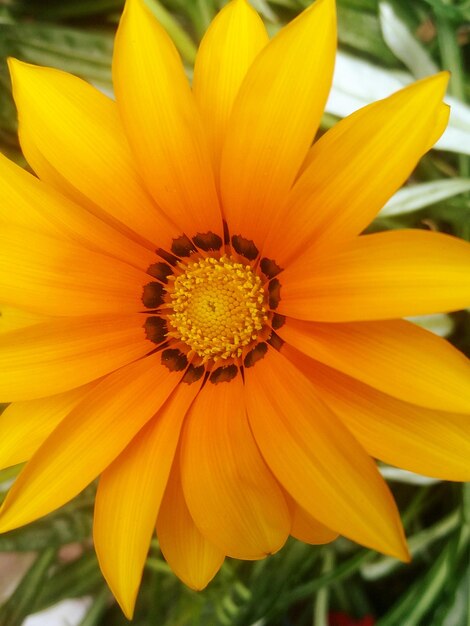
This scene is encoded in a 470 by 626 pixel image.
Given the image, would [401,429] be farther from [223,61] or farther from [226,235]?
[223,61]

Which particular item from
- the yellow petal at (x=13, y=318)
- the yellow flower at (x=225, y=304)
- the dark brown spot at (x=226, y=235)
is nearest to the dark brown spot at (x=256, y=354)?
the yellow flower at (x=225, y=304)

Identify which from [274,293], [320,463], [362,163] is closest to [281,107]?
[362,163]

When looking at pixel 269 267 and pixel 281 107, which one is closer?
pixel 281 107

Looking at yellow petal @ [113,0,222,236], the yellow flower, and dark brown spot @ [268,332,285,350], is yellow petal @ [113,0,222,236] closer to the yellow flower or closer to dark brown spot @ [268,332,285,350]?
the yellow flower

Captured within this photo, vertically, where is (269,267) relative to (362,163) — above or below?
below

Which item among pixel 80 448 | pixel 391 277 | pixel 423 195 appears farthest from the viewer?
pixel 423 195

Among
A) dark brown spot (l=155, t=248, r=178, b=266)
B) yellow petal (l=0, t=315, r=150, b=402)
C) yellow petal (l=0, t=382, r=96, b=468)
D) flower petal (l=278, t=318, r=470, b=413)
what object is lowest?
yellow petal (l=0, t=382, r=96, b=468)

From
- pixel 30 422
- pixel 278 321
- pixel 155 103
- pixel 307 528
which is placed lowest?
pixel 30 422

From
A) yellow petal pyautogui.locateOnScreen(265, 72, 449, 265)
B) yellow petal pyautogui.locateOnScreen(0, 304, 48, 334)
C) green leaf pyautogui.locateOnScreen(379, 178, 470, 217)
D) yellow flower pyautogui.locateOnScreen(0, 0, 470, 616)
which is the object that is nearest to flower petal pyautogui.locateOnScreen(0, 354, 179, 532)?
yellow flower pyautogui.locateOnScreen(0, 0, 470, 616)

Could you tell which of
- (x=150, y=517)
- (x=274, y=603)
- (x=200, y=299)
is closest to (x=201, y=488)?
(x=150, y=517)
